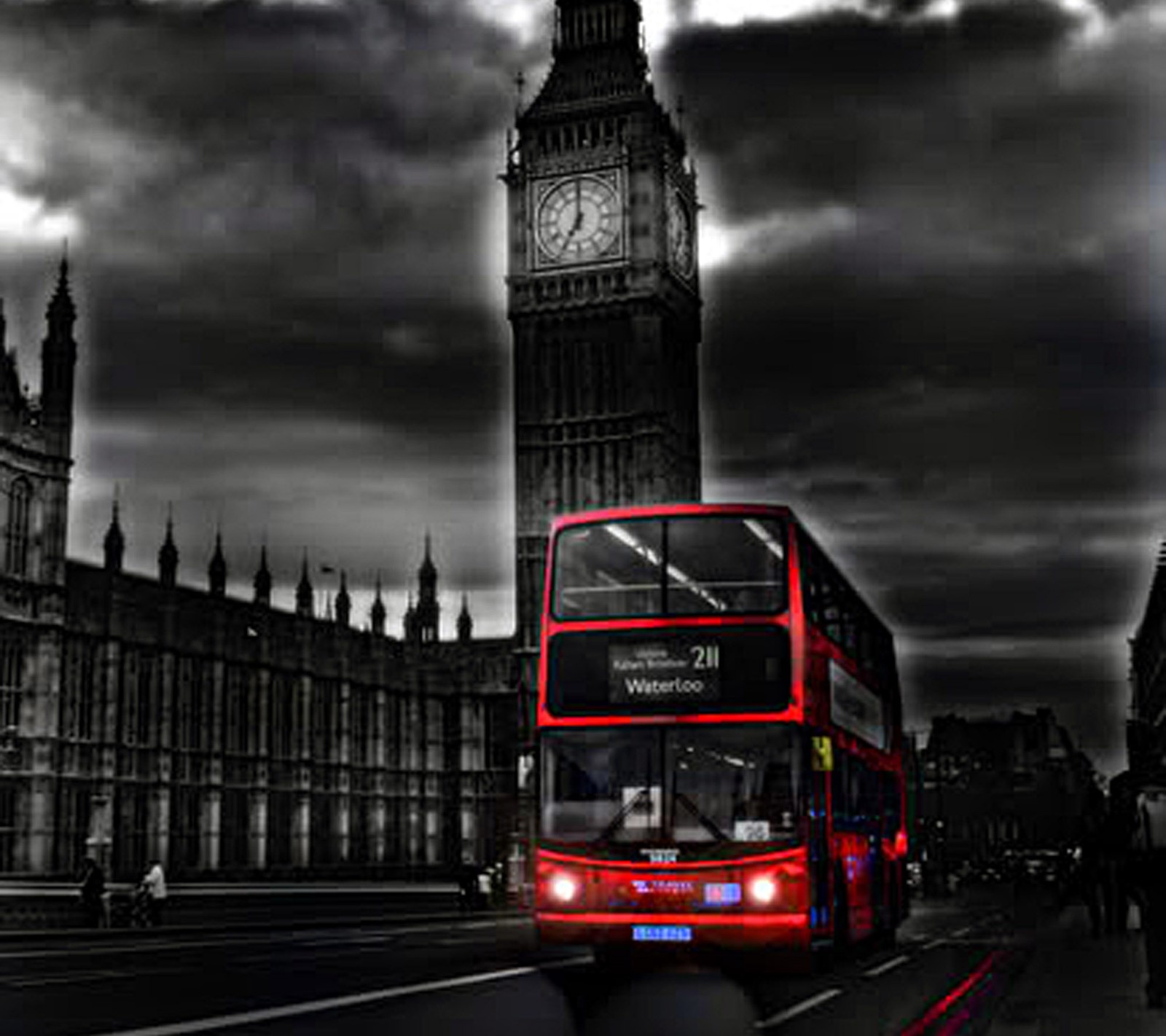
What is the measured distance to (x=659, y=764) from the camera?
58.3 feet

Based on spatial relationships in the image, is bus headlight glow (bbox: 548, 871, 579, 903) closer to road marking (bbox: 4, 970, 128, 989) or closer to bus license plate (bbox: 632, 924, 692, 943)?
bus license plate (bbox: 632, 924, 692, 943)

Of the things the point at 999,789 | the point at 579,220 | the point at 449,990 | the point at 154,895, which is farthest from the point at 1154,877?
the point at 999,789

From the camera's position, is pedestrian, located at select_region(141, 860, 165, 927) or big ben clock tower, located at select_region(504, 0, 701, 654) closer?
pedestrian, located at select_region(141, 860, 165, 927)

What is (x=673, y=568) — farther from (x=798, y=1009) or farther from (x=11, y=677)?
(x=11, y=677)

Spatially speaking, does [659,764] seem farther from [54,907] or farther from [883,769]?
[54,907]

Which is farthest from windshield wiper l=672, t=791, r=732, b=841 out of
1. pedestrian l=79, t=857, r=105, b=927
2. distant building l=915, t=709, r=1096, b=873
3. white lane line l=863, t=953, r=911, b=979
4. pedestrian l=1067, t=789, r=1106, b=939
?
distant building l=915, t=709, r=1096, b=873

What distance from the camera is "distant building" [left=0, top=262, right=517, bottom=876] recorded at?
55.9m

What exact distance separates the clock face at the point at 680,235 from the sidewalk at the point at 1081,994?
63190 mm

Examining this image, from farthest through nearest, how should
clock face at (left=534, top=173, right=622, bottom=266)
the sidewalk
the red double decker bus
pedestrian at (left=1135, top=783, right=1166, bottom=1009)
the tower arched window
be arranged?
1. clock face at (left=534, top=173, right=622, bottom=266)
2. the tower arched window
3. the red double decker bus
4. the sidewalk
5. pedestrian at (left=1135, top=783, right=1166, bottom=1009)

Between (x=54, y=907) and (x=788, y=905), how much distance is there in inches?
912

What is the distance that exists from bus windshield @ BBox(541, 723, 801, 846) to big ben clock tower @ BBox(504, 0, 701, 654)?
64.0 m

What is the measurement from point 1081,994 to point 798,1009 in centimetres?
308

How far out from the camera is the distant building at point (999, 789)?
16938 centimetres

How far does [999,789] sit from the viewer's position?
175m
